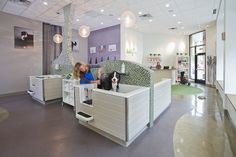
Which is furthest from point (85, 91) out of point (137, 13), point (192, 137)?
point (137, 13)

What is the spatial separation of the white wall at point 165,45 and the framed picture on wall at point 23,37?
761cm

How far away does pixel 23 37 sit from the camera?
6816 mm

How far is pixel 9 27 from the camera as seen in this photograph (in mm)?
6387

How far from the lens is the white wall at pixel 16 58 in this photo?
6266mm

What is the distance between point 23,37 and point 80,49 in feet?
11.0

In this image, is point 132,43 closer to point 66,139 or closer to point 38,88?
point 38,88

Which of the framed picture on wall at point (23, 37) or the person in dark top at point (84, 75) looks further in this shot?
the framed picture on wall at point (23, 37)

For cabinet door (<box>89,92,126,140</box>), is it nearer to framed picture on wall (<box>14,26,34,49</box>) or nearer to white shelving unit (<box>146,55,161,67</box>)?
framed picture on wall (<box>14,26,34,49</box>)

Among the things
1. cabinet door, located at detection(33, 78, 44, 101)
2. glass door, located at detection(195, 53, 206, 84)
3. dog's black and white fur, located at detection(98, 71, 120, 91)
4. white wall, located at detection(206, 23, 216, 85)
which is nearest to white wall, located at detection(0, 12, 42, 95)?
cabinet door, located at detection(33, 78, 44, 101)

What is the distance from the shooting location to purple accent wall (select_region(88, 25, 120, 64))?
8698mm

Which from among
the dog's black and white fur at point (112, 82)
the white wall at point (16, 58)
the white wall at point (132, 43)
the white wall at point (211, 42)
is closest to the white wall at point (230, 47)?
the dog's black and white fur at point (112, 82)

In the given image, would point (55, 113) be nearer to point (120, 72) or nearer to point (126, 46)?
point (120, 72)

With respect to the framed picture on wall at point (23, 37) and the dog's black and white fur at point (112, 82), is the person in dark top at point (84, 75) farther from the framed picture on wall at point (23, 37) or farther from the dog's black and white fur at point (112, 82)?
the framed picture on wall at point (23, 37)

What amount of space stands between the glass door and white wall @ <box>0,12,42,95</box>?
10.2 m
